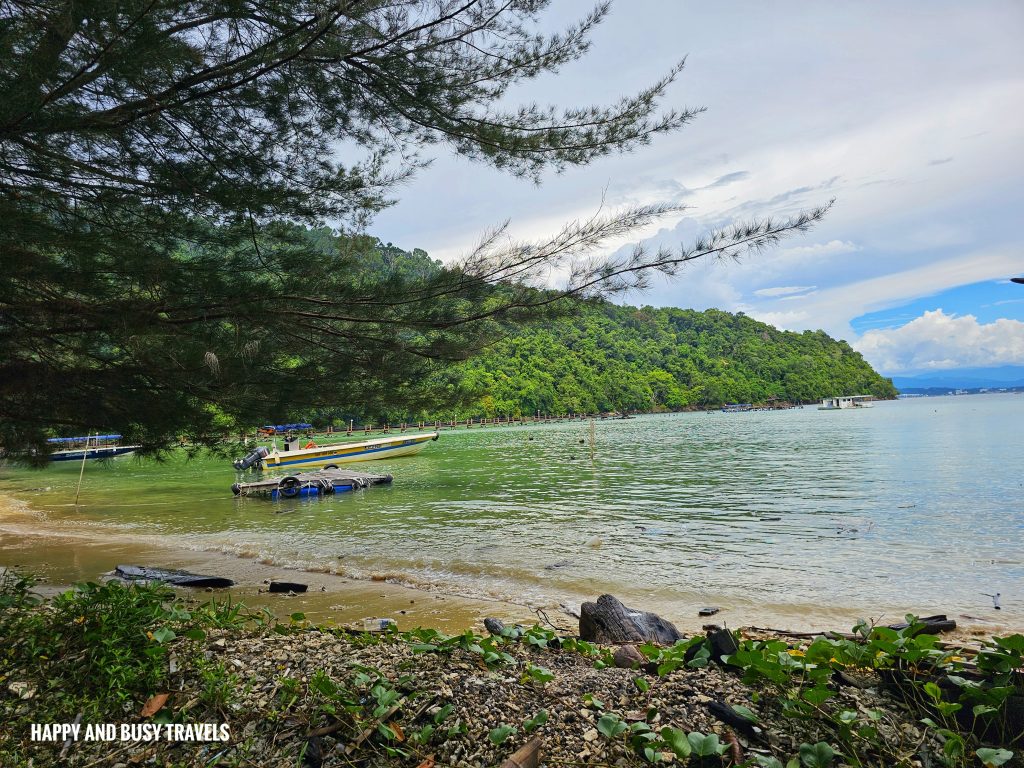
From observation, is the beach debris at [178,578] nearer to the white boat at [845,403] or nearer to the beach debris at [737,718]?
the beach debris at [737,718]

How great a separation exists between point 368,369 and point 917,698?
411 cm

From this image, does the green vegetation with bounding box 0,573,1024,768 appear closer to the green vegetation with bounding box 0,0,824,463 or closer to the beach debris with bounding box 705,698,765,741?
the beach debris with bounding box 705,698,765,741

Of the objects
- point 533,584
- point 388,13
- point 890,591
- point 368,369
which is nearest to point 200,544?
point 533,584


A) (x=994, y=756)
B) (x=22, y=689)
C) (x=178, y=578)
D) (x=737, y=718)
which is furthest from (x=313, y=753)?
(x=178, y=578)

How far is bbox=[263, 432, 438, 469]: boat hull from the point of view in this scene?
87.4 feet

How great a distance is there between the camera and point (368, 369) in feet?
16.2

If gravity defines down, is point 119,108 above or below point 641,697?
above

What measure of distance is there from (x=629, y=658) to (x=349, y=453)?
96.6 ft

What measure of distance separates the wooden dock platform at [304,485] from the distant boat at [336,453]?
305cm

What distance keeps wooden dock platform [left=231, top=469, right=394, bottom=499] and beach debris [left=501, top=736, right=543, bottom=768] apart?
61.2ft

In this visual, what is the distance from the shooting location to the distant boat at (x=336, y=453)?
26.6 metres

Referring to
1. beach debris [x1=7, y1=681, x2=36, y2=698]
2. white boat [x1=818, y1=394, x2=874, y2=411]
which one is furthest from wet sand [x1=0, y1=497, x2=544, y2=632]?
white boat [x1=818, y1=394, x2=874, y2=411]

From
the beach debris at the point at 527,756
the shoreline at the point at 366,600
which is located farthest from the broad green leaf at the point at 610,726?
the shoreline at the point at 366,600

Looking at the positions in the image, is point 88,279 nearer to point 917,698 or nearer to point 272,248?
point 272,248
